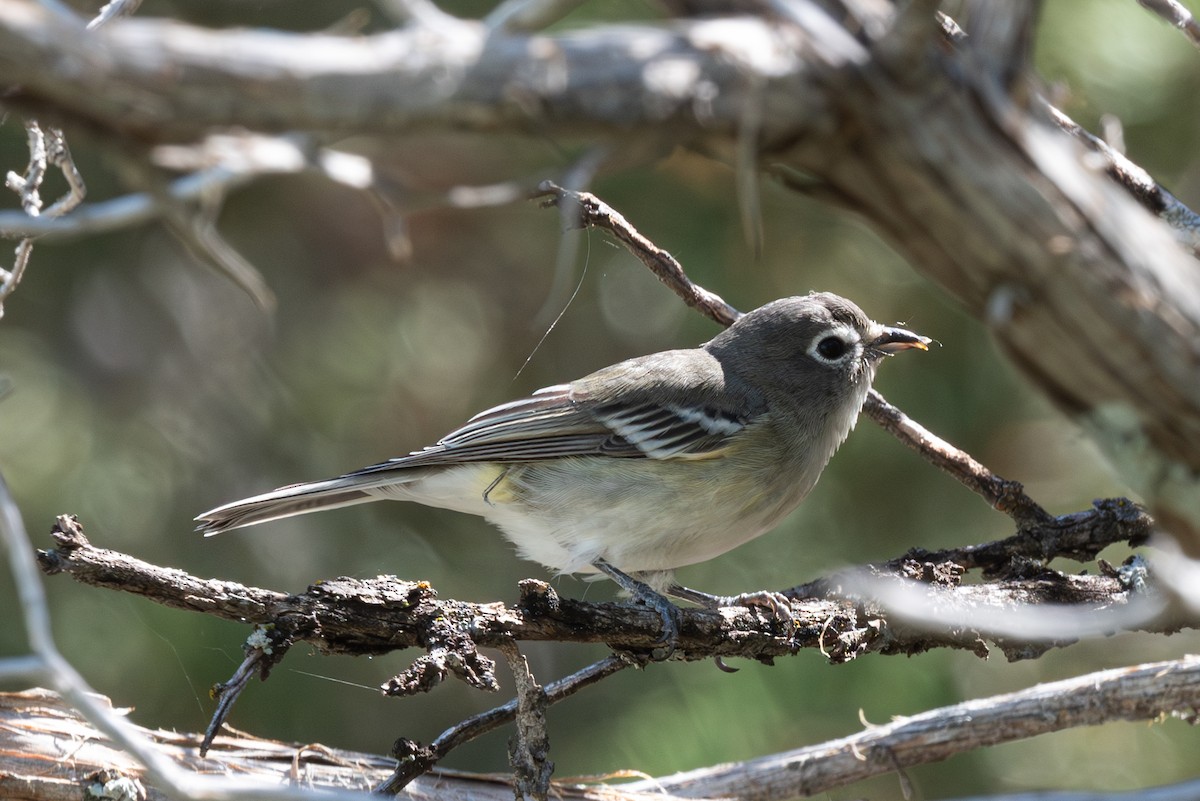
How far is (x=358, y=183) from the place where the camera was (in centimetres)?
133

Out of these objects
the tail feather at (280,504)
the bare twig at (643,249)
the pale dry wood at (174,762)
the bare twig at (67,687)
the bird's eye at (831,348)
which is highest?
the bare twig at (643,249)

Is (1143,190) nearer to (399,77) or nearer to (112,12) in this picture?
(399,77)

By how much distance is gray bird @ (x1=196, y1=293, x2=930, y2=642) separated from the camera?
128 inches

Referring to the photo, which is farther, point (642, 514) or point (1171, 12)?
point (642, 514)

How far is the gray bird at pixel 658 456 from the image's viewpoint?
326 centimetres

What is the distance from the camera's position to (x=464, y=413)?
4.70m

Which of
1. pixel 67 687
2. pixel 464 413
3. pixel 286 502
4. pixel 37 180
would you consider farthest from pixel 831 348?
pixel 67 687

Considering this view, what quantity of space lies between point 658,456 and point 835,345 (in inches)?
30.9

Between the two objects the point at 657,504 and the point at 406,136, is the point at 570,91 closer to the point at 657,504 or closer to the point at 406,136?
the point at 406,136

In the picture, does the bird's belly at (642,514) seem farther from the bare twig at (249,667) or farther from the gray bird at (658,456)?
the bare twig at (249,667)

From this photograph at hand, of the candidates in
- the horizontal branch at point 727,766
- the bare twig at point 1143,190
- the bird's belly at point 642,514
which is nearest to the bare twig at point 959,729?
the horizontal branch at point 727,766

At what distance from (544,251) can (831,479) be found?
160cm


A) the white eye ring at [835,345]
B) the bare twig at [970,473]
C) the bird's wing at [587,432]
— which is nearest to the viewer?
the bare twig at [970,473]

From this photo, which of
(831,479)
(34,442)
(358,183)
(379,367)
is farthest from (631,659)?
(34,442)
